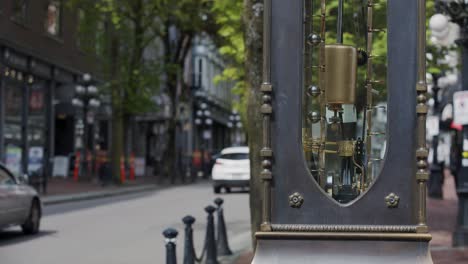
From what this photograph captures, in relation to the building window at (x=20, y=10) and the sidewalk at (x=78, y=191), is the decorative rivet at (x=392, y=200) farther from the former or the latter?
the building window at (x=20, y=10)

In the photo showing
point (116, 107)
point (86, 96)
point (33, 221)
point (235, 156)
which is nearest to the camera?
point (33, 221)

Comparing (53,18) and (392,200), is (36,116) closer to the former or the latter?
(53,18)

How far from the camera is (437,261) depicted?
10.2m

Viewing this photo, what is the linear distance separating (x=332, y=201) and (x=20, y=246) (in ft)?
32.8

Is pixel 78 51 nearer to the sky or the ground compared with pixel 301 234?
nearer to the sky

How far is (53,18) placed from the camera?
127 feet

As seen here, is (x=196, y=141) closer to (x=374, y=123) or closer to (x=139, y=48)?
(x=139, y=48)

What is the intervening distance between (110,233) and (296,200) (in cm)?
1169

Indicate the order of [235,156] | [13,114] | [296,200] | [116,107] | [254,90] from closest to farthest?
[296,200] → [254,90] → [235,156] → [13,114] → [116,107]

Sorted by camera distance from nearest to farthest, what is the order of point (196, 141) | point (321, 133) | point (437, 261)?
point (321, 133), point (437, 261), point (196, 141)

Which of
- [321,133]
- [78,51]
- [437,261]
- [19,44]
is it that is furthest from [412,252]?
[78,51]

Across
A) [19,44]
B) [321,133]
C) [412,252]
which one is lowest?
[412,252]

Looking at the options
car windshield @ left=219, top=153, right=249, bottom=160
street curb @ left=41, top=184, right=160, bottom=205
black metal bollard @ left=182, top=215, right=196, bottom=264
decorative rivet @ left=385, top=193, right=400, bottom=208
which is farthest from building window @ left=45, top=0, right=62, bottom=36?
decorative rivet @ left=385, top=193, right=400, bottom=208

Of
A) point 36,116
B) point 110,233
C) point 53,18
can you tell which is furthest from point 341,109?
point 53,18
